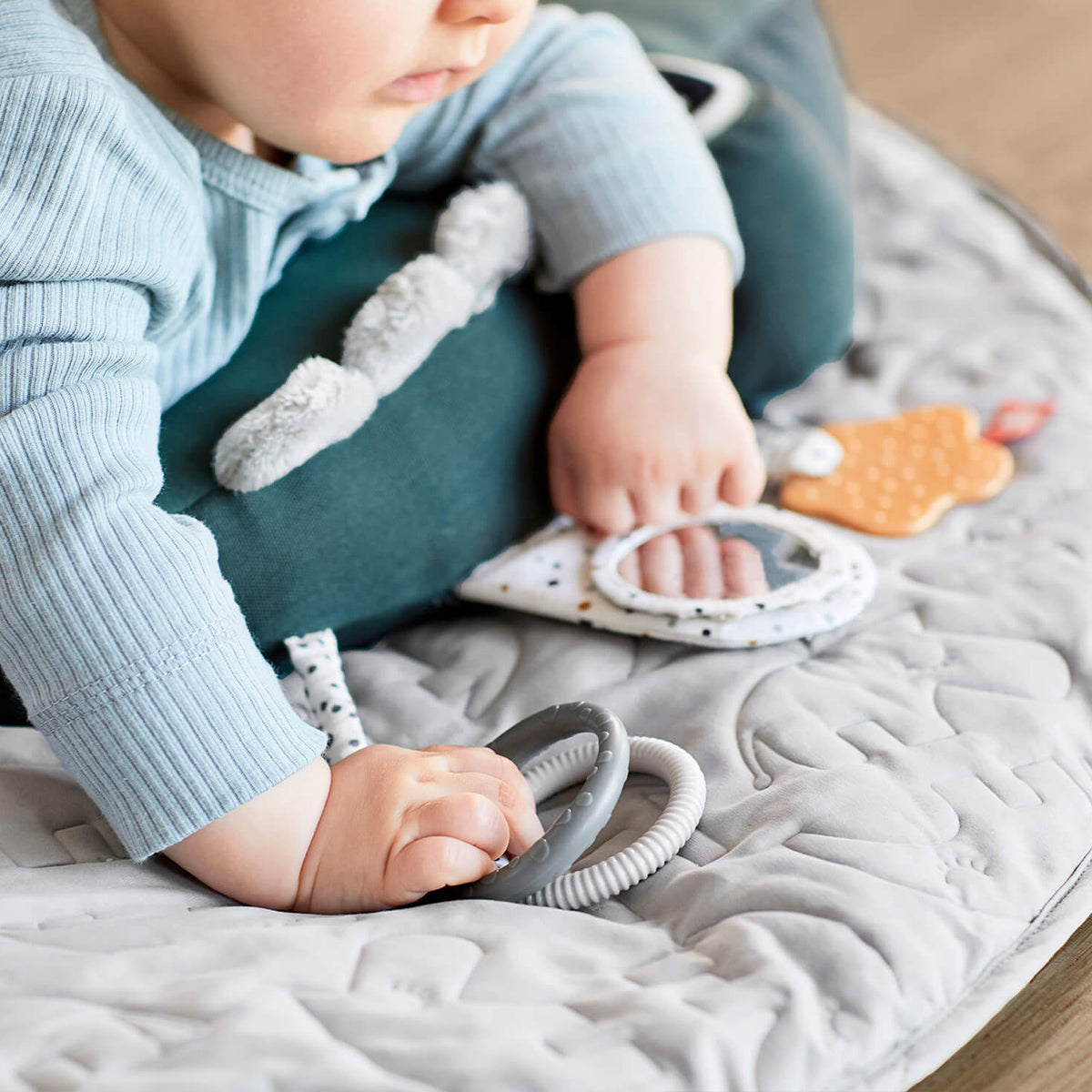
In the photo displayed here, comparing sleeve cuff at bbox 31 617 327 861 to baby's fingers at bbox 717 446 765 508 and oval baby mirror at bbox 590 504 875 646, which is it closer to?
oval baby mirror at bbox 590 504 875 646

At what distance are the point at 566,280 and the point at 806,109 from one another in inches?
12.5

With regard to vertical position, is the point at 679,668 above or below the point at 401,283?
below

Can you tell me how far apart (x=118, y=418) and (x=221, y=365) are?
0.53 ft

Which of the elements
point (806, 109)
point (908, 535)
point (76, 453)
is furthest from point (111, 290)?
point (806, 109)

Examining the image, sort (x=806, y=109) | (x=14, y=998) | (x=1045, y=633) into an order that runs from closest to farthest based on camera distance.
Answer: (x=14, y=998), (x=1045, y=633), (x=806, y=109)

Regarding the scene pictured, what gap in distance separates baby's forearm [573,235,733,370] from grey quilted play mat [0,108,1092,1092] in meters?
0.17

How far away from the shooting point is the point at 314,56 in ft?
2.03

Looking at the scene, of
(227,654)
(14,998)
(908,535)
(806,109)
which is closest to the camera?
(14,998)

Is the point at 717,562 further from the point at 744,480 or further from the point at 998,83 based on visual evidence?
the point at 998,83

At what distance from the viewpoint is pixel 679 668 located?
2.23ft

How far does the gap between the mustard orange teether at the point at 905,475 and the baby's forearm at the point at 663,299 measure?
12 centimetres

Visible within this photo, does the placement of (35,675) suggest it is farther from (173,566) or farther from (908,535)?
(908,535)

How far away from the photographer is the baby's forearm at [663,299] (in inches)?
31.5

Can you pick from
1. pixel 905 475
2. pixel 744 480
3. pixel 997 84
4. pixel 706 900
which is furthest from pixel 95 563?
pixel 997 84
